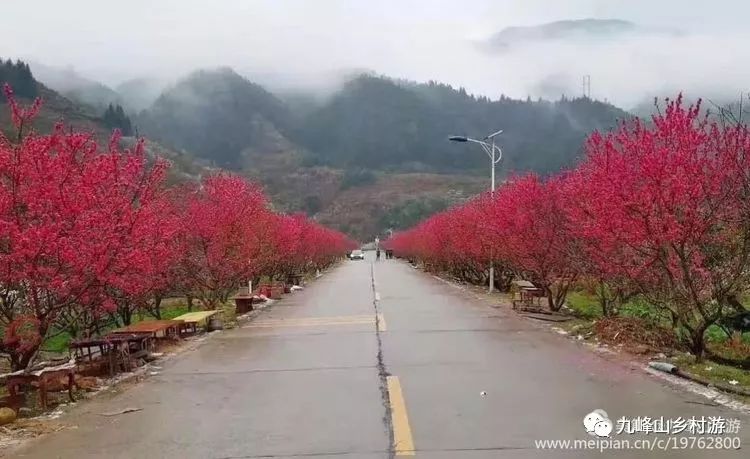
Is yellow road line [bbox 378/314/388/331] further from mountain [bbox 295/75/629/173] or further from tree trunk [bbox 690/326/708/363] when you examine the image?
mountain [bbox 295/75/629/173]

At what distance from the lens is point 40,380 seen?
8891 mm

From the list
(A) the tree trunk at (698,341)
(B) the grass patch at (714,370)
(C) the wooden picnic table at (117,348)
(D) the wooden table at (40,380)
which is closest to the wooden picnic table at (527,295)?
(A) the tree trunk at (698,341)


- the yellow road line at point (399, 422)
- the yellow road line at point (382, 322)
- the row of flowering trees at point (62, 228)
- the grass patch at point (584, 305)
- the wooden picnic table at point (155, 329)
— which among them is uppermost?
the row of flowering trees at point (62, 228)

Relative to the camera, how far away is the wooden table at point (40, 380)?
29.2 ft

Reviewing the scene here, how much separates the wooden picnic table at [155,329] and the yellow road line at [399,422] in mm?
5695

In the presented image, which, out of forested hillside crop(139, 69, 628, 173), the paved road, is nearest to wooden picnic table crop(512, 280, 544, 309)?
the paved road

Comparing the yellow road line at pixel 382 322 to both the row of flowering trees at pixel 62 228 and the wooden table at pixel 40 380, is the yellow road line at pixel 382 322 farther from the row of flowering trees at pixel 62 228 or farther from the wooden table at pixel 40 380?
the wooden table at pixel 40 380

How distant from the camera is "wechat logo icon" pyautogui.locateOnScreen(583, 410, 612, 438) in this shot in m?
6.91

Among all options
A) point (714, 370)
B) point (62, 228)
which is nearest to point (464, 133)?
point (714, 370)

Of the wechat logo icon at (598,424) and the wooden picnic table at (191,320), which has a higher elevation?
the wechat logo icon at (598,424)

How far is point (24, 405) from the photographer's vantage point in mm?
9164

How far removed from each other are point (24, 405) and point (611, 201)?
365 inches

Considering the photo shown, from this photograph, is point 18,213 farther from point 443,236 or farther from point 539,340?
point 443,236

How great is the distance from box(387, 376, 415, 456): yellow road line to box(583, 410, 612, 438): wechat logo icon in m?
1.77
